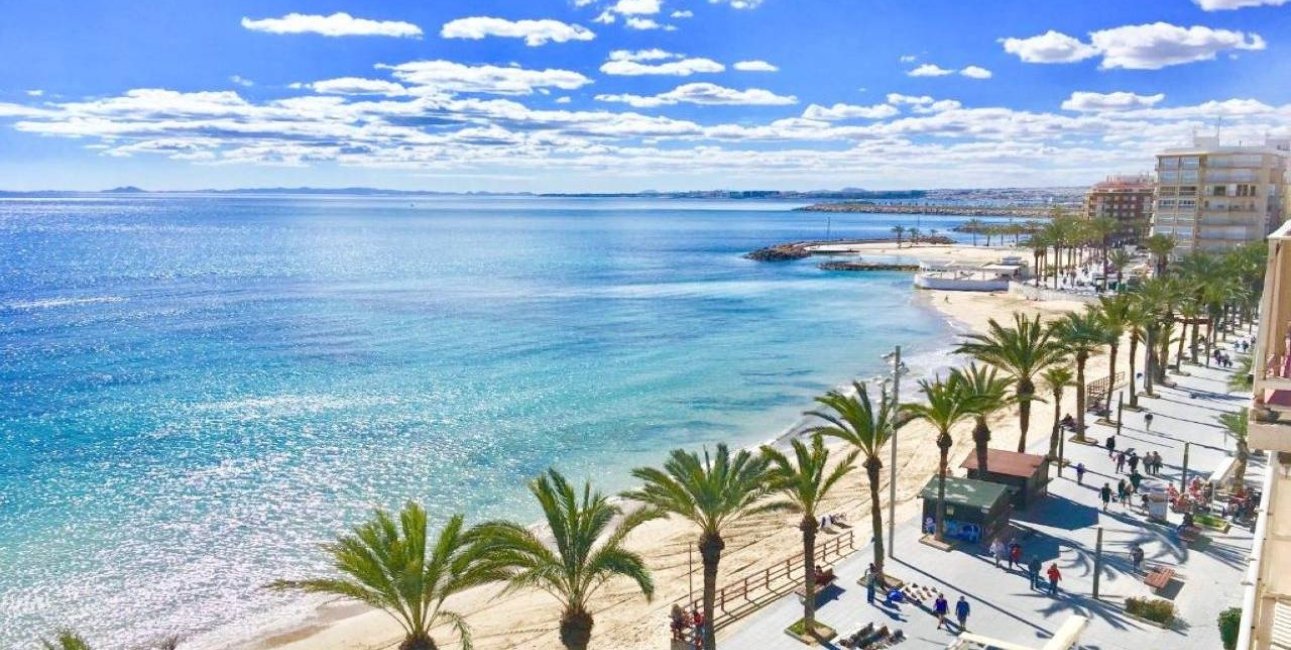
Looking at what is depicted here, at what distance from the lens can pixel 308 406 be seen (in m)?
48.0

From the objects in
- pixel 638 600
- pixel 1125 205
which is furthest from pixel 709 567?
pixel 1125 205

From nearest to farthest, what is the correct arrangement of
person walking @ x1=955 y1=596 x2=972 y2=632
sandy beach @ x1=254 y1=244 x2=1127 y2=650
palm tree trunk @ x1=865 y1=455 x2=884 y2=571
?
1. person walking @ x1=955 y1=596 x2=972 y2=632
2. palm tree trunk @ x1=865 y1=455 x2=884 y2=571
3. sandy beach @ x1=254 y1=244 x2=1127 y2=650

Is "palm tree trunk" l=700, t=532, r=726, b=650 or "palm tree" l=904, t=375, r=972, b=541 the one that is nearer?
"palm tree trunk" l=700, t=532, r=726, b=650

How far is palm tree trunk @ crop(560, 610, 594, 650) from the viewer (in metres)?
16.9

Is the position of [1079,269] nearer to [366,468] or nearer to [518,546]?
[366,468]

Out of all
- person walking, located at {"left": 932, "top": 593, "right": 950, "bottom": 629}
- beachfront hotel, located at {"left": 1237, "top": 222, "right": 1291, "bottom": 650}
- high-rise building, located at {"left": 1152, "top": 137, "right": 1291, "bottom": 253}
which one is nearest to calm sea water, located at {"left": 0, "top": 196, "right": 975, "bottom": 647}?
person walking, located at {"left": 932, "top": 593, "right": 950, "bottom": 629}

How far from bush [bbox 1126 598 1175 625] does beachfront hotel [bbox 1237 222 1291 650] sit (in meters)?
9.04

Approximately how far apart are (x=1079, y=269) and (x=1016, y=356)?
9875cm

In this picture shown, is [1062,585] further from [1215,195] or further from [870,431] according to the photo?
[1215,195]

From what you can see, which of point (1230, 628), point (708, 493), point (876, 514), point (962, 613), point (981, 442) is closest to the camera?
point (1230, 628)

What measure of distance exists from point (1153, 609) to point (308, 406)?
41.2m

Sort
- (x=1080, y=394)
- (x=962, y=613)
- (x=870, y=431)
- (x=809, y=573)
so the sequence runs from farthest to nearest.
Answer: (x=1080, y=394) < (x=870, y=431) < (x=962, y=613) < (x=809, y=573)

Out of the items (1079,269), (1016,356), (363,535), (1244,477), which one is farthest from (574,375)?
(1079,269)

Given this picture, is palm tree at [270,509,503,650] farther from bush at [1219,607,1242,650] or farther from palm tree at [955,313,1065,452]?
palm tree at [955,313,1065,452]
